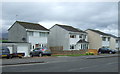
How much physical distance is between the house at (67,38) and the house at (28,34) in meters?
7.38

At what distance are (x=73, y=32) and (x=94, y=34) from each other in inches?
477

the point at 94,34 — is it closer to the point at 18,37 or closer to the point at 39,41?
the point at 39,41

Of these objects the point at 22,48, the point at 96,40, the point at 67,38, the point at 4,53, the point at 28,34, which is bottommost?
the point at 4,53

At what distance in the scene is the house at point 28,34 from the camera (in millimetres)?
38322

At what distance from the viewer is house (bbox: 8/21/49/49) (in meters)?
38.3

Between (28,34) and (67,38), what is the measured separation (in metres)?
12.7

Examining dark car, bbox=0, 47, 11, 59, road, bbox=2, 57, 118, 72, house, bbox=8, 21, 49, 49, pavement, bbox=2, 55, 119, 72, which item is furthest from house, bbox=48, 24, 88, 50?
road, bbox=2, 57, 118, 72

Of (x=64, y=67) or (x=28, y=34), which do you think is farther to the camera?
(x=28, y=34)

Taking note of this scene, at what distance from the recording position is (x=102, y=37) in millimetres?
58469

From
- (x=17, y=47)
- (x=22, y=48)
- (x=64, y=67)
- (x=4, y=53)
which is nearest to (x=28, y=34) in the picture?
(x=22, y=48)

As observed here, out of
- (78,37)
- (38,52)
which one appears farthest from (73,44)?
(38,52)

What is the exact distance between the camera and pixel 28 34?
38156 millimetres

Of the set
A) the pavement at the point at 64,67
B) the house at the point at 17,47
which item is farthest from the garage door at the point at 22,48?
the pavement at the point at 64,67

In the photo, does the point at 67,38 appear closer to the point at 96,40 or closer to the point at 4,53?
the point at 96,40
